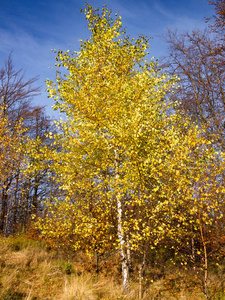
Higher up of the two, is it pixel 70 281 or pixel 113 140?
pixel 113 140

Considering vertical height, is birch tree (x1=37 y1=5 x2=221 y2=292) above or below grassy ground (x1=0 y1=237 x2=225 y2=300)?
above

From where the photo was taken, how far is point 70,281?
713 centimetres

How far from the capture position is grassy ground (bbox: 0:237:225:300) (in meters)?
5.81

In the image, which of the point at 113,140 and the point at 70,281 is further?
the point at 70,281

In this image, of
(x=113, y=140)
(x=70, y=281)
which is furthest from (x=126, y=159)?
(x=70, y=281)

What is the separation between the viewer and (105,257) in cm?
1044

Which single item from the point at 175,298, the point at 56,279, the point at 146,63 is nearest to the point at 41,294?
the point at 56,279

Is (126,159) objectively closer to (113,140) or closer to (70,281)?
(113,140)

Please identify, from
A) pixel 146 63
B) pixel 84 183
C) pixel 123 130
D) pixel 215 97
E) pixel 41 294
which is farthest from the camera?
pixel 215 97

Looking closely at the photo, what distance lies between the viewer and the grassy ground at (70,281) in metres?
5.81

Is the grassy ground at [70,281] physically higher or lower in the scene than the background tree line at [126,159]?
lower

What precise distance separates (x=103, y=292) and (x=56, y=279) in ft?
6.81

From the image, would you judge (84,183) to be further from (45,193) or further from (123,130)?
(45,193)

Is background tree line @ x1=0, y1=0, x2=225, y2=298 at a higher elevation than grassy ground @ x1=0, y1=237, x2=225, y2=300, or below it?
higher
